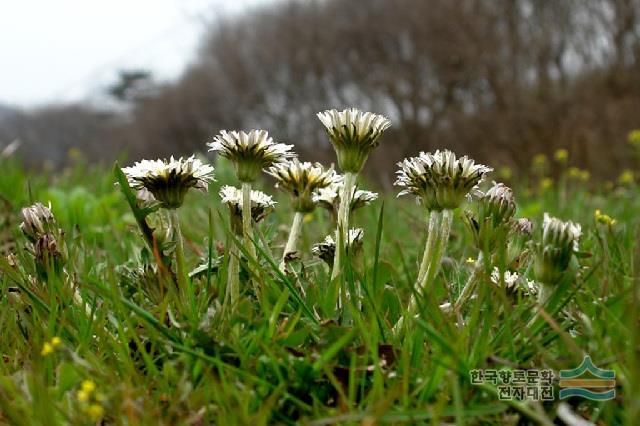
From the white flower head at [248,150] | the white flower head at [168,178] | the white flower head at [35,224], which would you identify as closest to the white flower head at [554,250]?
the white flower head at [248,150]

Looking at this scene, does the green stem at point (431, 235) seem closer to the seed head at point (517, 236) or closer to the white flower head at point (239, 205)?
the seed head at point (517, 236)

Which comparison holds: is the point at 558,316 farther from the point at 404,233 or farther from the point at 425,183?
the point at 404,233

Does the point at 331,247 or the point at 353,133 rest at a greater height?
the point at 353,133

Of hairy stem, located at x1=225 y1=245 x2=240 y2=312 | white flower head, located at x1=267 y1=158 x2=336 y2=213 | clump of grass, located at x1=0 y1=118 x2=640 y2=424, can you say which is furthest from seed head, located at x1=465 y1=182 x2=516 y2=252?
hairy stem, located at x1=225 y1=245 x2=240 y2=312

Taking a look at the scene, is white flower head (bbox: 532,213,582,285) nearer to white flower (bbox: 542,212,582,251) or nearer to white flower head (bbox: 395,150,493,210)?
white flower (bbox: 542,212,582,251)

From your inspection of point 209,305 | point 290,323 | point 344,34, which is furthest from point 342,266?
point 344,34

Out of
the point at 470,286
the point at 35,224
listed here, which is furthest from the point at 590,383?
the point at 35,224

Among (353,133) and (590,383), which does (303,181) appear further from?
(590,383)
